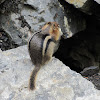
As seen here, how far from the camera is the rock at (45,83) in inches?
133

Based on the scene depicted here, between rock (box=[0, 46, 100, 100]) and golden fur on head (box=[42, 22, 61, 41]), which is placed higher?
golden fur on head (box=[42, 22, 61, 41])

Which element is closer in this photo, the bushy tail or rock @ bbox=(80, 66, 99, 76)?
the bushy tail

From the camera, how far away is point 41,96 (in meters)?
3.38

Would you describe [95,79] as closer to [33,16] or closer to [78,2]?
[78,2]

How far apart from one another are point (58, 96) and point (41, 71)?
0.74 metres

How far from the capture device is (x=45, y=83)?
11.8 ft

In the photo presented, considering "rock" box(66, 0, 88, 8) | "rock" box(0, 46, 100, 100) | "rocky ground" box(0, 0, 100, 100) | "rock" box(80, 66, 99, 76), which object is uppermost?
"rock" box(66, 0, 88, 8)

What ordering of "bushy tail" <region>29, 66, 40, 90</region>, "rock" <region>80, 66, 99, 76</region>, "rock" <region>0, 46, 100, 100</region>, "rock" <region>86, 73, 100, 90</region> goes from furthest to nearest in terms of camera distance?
"rock" <region>80, 66, 99, 76</region> < "rock" <region>86, 73, 100, 90</region> < "bushy tail" <region>29, 66, 40, 90</region> < "rock" <region>0, 46, 100, 100</region>

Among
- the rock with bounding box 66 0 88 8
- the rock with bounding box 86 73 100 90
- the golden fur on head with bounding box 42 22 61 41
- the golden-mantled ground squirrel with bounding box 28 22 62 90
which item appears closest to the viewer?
the golden-mantled ground squirrel with bounding box 28 22 62 90

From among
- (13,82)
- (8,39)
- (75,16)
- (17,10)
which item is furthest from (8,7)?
(13,82)

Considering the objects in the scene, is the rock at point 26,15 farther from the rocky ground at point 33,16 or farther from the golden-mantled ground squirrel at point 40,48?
the golden-mantled ground squirrel at point 40,48

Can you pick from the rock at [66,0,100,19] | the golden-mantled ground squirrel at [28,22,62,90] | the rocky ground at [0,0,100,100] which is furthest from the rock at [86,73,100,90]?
the rock at [66,0,100,19]

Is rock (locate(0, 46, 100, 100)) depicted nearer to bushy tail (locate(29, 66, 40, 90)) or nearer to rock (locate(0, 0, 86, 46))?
bushy tail (locate(29, 66, 40, 90))

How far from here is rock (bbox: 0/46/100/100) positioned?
338cm
